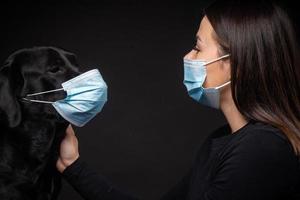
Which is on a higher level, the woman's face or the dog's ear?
the woman's face

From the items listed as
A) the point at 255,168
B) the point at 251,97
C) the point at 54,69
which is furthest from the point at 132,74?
the point at 255,168

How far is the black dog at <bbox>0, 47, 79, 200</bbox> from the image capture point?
1.91 m

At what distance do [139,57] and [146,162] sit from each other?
2.34 feet

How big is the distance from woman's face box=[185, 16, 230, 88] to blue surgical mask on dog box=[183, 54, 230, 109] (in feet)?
0.05

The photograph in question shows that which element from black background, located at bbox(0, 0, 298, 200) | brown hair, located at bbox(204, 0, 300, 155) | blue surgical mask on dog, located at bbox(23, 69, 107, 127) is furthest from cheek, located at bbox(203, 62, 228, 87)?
black background, located at bbox(0, 0, 298, 200)

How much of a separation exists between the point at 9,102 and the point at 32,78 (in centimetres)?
15

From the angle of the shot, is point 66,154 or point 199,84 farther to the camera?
point 66,154

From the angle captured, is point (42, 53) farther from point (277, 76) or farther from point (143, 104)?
point (143, 104)

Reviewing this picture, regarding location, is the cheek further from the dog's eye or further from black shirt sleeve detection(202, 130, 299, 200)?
the dog's eye

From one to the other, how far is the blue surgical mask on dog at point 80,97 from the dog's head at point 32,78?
0.02 m

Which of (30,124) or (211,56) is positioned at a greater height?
(211,56)

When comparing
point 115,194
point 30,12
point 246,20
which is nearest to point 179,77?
point 30,12

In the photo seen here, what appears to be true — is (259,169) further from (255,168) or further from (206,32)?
(206,32)

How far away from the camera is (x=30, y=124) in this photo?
195cm
